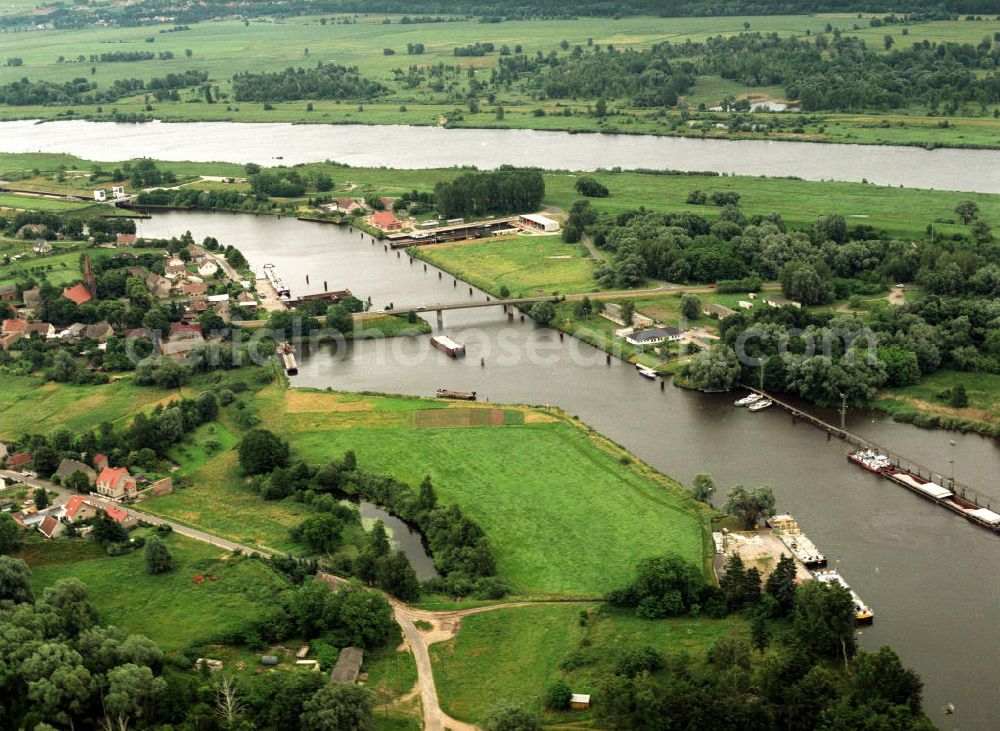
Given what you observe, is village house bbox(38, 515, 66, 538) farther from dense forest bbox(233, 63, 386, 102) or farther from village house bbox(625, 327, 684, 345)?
dense forest bbox(233, 63, 386, 102)

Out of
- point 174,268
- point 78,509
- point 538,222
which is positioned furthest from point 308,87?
point 78,509

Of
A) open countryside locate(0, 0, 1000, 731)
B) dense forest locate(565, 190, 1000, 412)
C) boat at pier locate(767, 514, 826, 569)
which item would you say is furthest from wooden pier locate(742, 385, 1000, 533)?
boat at pier locate(767, 514, 826, 569)

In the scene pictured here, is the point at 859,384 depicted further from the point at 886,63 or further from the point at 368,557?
the point at 886,63

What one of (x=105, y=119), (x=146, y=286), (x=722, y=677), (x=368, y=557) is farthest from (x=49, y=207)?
(x=722, y=677)

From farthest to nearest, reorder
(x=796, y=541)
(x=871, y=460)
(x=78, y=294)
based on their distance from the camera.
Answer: (x=78, y=294) < (x=871, y=460) < (x=796, y=541)

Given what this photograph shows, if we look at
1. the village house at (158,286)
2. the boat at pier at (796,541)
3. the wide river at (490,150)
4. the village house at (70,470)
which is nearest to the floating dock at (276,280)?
the village house at (158,286)

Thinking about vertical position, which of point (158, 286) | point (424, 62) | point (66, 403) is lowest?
point (66, 403)

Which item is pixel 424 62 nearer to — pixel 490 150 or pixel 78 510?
pixel 490 150
